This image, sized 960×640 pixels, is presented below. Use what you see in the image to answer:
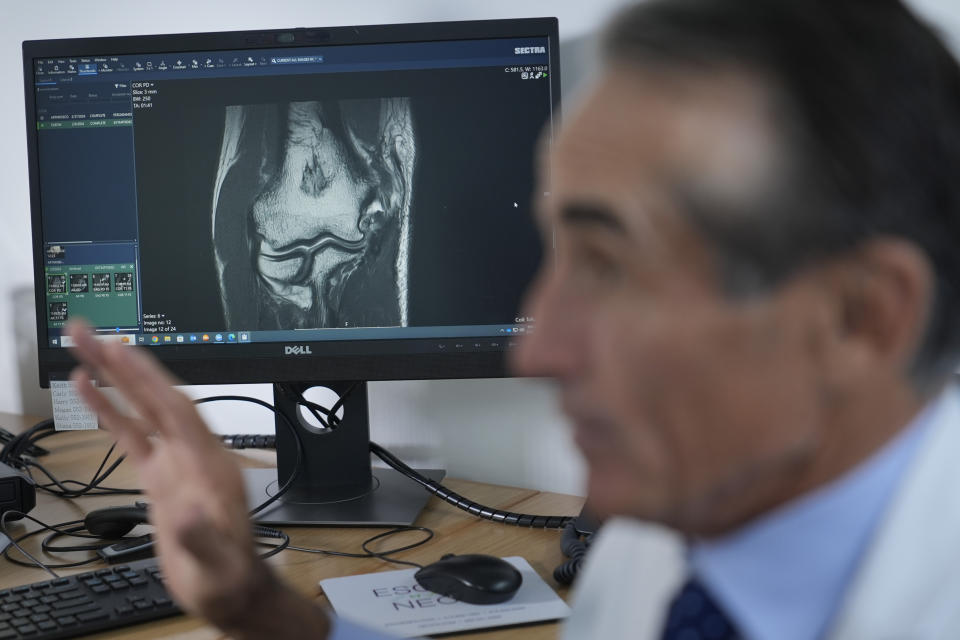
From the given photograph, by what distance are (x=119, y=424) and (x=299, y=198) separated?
0.57m

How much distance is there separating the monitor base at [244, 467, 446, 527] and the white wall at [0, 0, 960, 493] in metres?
0.10

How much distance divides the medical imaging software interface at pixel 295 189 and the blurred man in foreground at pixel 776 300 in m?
0.66

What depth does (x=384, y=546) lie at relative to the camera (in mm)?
1108

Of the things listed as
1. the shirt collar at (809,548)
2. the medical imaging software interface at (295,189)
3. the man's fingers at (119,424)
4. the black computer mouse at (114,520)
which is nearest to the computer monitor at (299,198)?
the medical imaging software interface at (295,189)

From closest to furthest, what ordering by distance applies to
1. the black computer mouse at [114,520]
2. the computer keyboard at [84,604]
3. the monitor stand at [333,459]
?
the computer keyboard at [84,604], the black computer mouse at [114,520], the monitor stand at [333,459]

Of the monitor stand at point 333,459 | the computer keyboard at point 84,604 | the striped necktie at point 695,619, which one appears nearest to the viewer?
the striped necktie at point 695,619

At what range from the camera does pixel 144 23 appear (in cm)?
160

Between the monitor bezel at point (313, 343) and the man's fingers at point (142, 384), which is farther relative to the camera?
the monitor bezel at point (313, 343)

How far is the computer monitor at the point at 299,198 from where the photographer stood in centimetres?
118

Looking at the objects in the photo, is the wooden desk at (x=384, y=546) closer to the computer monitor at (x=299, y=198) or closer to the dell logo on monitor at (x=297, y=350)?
the computer monitor at (x=299, y=198)

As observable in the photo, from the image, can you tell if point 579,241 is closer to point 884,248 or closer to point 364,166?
point 884,248

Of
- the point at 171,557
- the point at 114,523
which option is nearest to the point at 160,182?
the point at 114,523

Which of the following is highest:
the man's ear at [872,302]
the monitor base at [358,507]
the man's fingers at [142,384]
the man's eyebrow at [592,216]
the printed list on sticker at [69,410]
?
the man's eyebrow at [592,216]

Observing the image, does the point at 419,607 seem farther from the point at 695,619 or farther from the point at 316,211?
the point at 316,211
